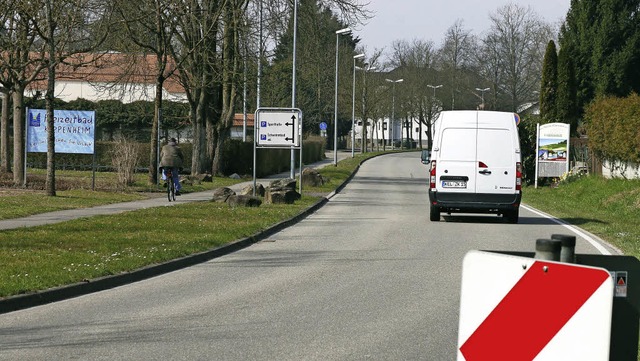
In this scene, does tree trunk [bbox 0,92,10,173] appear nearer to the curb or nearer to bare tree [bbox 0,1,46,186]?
bare tree [bbox 0,1,46,186]

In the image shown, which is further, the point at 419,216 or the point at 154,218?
the point at 419,216

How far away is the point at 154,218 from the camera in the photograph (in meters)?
20.2

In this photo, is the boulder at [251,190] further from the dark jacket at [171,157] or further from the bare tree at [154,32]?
the bare tree at [154,32]

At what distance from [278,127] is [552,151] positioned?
14.6 m

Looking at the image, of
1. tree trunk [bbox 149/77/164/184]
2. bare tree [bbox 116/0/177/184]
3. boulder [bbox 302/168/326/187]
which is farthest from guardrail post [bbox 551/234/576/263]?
boulder [bbox 302/168/326/187]

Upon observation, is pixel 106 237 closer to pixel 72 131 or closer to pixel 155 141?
pixel 72 131

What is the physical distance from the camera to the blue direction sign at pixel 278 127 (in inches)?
1126

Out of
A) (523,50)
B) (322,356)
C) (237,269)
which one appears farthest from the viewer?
(523,50)

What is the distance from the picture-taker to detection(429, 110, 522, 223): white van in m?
21.7

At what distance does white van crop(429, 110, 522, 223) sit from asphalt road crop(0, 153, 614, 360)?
3.87 metres

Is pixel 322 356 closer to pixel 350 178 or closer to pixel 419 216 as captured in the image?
pixel 419 216

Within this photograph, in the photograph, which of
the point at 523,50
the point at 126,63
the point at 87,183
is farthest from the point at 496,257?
the point at 523,50

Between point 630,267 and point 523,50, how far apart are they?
309 ft

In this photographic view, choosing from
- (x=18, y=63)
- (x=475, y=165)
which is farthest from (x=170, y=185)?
(x=475, y=165)
